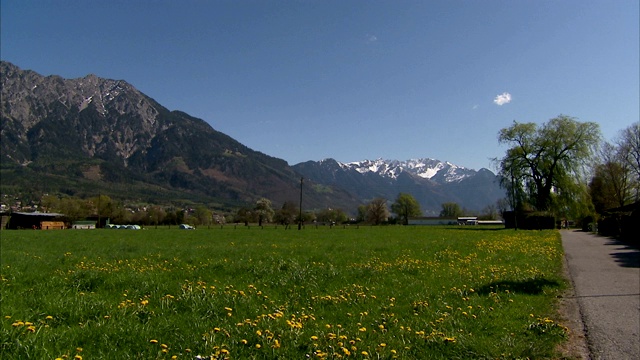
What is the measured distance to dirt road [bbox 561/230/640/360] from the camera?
21.5 feet

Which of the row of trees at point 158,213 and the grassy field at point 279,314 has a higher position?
the row of trees at point 158,213

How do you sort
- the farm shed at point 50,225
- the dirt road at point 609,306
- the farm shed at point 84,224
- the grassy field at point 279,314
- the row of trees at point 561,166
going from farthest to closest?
the farm shed at point 84,224, the farm shed at point 50,225, the row of trees at point 561,166, the dirt road at point 609,306, the grassy field at point 279,314

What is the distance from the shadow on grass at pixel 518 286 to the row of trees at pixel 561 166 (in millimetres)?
54048

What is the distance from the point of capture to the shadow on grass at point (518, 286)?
10.1m

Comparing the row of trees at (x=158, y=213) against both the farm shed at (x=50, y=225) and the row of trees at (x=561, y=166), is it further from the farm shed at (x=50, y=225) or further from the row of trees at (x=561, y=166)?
the row of trees at (x=561, y=166)

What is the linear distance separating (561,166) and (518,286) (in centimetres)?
5669

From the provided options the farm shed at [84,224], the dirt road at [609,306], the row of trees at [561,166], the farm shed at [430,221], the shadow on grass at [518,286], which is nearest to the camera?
the dirt road at [609,306]

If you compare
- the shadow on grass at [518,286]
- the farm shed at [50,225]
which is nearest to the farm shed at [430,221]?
the farm shed at [50,225]

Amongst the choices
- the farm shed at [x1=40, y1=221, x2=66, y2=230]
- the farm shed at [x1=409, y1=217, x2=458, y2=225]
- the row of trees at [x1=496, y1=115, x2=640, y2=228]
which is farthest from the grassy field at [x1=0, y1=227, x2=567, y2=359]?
the farm shed at [x1=409, y1=217, x2=458, y2=225]

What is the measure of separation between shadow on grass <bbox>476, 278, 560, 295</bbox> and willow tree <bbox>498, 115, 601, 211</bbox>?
54113mm

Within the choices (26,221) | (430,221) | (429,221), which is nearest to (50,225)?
(26,221)

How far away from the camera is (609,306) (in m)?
9.66

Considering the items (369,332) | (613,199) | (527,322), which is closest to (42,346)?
(369,332)

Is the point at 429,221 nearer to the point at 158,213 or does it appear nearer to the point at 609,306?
the point at 158,213
